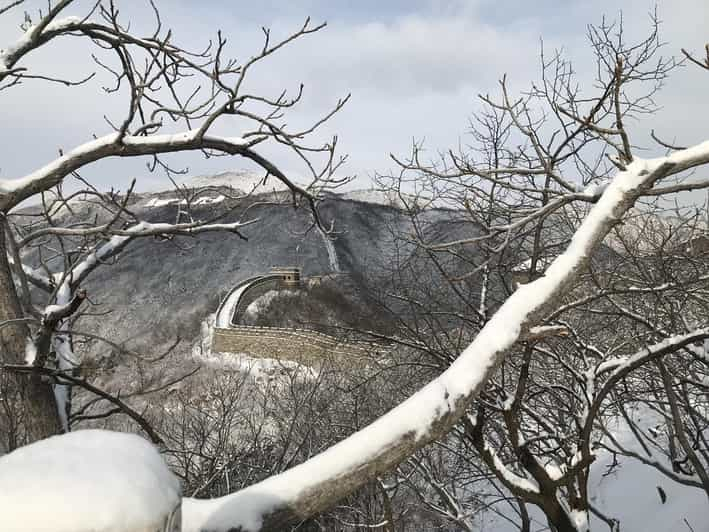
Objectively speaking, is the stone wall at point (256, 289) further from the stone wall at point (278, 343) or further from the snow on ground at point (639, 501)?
the snow on ground at point (639, 501)

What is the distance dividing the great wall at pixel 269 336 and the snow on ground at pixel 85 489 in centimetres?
965

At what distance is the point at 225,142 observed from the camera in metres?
2.93

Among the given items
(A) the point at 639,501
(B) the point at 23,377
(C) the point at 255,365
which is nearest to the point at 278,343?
(C) the point at 255,365

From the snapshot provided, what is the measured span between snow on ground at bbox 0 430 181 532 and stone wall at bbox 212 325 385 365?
36.3ft

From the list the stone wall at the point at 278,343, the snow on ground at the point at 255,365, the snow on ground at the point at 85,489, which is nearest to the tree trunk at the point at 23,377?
the snow on ground at the point at 85,489

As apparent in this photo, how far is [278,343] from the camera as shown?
17.3 meters

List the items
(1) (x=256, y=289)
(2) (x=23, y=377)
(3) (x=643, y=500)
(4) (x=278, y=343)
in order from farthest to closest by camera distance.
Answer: (1) (x=256, y=289) → (4) (x=278, y=343) → (3) (x=643, y=500) → (2) (x=23, y=377)

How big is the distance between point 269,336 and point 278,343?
774mm

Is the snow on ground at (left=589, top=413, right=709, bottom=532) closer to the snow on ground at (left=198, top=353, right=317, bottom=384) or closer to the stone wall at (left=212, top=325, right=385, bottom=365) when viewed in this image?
the stone wall at (left=212, top=325, right=385, bottom=365)

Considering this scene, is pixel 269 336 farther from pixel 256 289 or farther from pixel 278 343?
pixel 256 289

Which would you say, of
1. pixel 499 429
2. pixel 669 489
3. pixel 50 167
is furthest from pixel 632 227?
pixel 50 167

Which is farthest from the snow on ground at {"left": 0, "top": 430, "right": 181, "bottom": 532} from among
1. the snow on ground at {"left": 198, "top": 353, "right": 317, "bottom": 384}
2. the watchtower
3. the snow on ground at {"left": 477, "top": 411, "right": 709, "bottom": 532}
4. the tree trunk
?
the watchtower

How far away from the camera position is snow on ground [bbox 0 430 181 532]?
727 mm

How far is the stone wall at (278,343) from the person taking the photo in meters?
14.4
